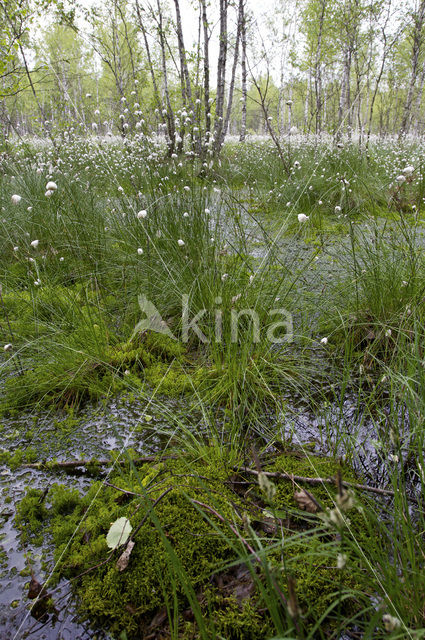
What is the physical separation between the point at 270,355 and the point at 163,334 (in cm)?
72

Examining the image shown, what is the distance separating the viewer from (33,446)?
5.01 feet

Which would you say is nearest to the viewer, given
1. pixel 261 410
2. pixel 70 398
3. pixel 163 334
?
pixel 261 410

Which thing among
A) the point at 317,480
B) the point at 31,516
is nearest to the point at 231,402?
the point at 317,480

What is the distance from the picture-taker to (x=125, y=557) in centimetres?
108

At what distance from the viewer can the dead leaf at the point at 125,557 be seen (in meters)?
1.06

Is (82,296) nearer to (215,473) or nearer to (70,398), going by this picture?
(70,398)

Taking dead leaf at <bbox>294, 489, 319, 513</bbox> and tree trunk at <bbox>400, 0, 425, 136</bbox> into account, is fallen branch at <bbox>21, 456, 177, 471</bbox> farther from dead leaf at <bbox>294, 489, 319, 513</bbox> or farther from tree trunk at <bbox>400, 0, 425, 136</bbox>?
tree trunk at <bbox>400, 0, 425, 136</bbox>

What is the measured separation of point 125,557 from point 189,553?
20cm

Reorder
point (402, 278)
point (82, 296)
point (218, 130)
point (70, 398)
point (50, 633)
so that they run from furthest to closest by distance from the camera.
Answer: point (218, 130) < point (82, 296) < point (402, 278) < point (70, 398) < point (50, 633)

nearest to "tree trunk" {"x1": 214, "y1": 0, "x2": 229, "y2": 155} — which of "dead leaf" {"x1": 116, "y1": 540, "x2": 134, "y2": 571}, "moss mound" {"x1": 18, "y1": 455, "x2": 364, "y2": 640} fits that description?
"moss mound" {"x1": 18, "y1": 455, "x2": 364, "y2": 640}

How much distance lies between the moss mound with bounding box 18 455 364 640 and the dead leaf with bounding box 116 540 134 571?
0.05 ft

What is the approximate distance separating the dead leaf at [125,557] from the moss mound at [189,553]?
0.05 ft

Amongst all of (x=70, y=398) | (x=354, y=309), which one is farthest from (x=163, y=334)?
(x=354, y=309)

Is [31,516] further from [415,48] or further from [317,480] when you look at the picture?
[415,48]
